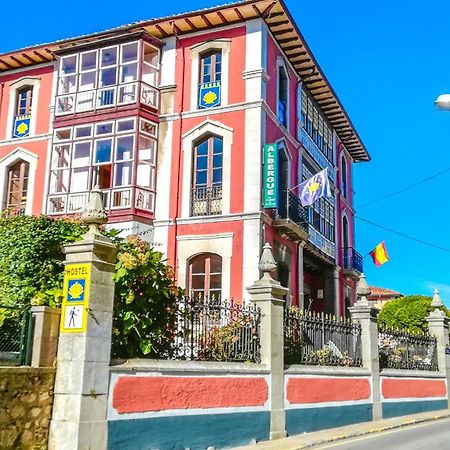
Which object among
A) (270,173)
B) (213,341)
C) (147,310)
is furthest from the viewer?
(270,173)

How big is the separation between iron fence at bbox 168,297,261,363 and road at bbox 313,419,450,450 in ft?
7.47

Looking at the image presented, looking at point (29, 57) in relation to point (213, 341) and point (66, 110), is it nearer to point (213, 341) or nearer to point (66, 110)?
point (66, 110)

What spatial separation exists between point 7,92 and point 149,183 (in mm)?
7595

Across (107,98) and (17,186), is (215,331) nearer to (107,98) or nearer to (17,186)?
(107,98)

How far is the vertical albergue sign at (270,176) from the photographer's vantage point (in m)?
19.5

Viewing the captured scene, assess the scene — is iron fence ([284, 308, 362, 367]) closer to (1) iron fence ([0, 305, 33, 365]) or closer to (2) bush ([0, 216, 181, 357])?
(2) bush ([0, 216, 181, 357])

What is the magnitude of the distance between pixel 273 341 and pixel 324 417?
2.74 meters

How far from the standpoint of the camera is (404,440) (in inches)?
495

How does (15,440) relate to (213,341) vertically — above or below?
below

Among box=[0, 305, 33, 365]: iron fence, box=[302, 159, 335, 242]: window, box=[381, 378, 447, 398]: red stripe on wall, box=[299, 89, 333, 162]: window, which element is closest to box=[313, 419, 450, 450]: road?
box=[381, 378, 447, 398]: red stripe on wall

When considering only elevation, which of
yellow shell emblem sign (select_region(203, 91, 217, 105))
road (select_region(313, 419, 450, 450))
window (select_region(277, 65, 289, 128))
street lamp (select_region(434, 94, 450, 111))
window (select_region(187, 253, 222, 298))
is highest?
window (select_region(277, 65, 289, 128))

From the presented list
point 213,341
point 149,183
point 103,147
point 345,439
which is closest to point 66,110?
point 103,147

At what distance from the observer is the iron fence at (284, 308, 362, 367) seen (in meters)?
13.5

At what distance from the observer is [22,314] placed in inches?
350
